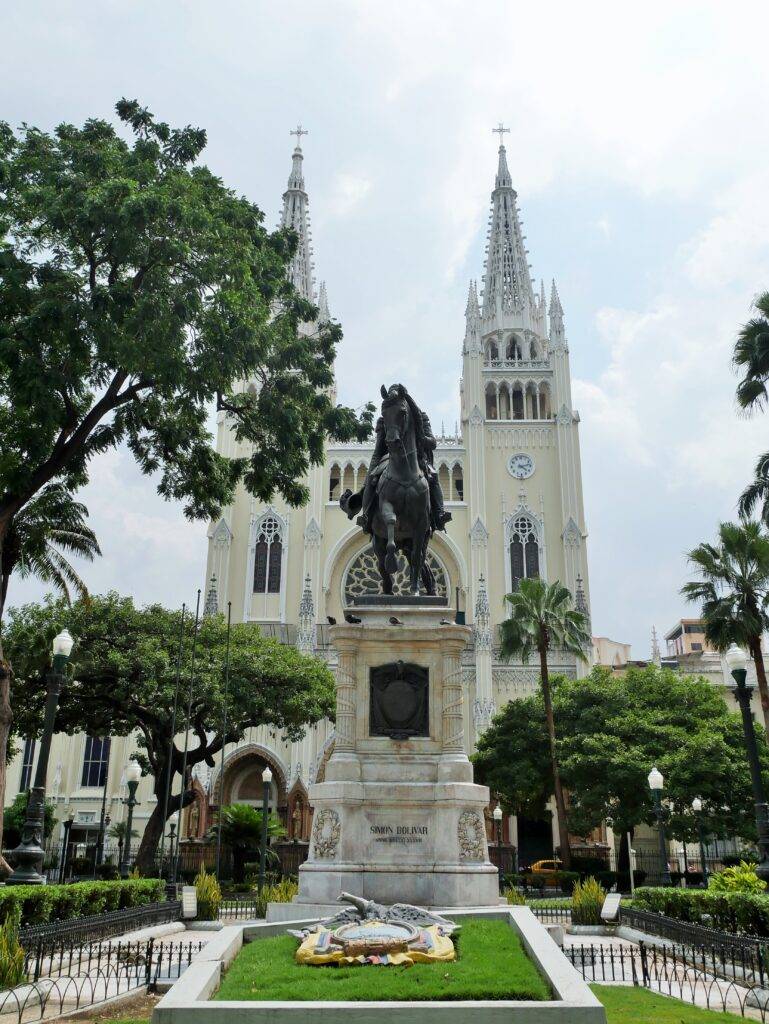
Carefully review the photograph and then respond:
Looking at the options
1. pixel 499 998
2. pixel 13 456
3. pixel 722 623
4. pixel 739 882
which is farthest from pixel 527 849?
pixel 499 998

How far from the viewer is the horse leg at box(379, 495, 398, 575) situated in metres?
12.7

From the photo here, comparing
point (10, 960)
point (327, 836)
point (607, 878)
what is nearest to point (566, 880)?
point (607, 878)

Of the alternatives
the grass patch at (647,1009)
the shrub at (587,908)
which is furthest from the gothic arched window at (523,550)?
the grass patch at (647,1009)

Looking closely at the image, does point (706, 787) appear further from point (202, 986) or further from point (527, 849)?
point (202, 986)

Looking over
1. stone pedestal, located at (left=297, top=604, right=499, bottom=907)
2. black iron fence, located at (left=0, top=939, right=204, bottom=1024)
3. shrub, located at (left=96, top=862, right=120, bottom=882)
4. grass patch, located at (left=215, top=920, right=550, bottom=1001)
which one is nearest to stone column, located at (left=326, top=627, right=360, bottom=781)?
stone pedestal, located at (left=297, top=604, right=499, bottom=907)

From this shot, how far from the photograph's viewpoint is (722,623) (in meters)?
27.2

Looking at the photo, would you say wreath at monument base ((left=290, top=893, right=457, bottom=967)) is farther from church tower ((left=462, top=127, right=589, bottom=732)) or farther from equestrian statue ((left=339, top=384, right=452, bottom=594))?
church tower ((left=462, top=127, right=589, bottom=732))

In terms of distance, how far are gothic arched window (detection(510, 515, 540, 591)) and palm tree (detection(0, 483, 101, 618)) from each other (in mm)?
30846

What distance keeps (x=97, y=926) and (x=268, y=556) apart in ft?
138

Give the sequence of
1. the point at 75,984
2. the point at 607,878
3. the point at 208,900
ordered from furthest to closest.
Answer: the point at 607,878, the point at 208,900, the point at 75,984

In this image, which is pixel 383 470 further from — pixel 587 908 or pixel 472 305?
pixel 472 305

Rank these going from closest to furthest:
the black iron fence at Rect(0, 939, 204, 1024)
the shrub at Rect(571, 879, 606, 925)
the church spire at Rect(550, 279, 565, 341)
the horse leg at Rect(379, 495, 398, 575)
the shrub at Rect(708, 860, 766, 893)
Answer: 1. the black iron fence at Rect(0, 939, 204, 1024)
2. the horse leg at Rect(379, 495, 398, 575)
3. the shrub at Rect(708, 860, 766, 893)
4. the shrub at Rect(571, 879, 606, 925)
5. the church spire at Rect(550, 279, 565, 341)

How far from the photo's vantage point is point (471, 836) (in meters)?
11.1

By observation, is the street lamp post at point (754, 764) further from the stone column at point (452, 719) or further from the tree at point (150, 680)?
the tree at point (150, 680)
